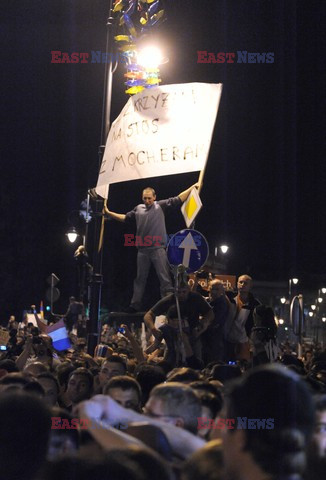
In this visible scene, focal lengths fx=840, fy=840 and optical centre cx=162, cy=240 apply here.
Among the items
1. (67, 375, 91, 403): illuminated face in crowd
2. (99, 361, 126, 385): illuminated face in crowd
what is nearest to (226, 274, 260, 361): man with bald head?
(99, 361, 126, 385): illuminated face in crowd

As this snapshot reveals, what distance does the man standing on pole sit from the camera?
10891mm

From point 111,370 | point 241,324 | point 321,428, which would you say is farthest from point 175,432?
point 241,324

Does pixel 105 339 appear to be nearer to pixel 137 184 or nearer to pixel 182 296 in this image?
pixel 182 296

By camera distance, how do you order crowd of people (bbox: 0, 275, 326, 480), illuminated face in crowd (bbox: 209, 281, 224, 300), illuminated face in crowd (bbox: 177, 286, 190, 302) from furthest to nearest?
illuminated face in crowd (bbox: 209, 281, 224, 300)
illuminated face in crowd (bbox: 177, 286, 190, 302)
crowd of people (bbox: 0, 275, 326, 480)

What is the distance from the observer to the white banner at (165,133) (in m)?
10.3

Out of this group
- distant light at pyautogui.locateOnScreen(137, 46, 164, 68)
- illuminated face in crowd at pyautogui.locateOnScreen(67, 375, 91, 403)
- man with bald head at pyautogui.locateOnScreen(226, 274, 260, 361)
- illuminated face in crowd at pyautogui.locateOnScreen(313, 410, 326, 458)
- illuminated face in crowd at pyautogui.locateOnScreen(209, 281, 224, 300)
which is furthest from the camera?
distant light at pyautogui.locateOnScreen(137, 46, 164, 68)

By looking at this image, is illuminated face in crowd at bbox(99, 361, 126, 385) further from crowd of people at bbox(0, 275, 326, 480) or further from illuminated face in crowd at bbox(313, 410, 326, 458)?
illuminated face in crowd at bbox(313, 410, 326, 458)

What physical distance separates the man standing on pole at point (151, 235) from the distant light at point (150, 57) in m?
1.71

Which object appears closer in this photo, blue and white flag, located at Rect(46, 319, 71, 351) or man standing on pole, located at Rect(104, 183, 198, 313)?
man standing on pole, located at Rect(104, 183, 198, 313)

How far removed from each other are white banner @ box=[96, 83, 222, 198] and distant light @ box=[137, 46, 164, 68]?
2.17ft

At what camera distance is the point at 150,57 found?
11164mm

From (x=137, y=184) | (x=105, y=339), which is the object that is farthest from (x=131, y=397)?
(x=137, y=184)

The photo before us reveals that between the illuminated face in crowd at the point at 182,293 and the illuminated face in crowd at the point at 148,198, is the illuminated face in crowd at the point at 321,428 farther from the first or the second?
the illuminated face in crowd at the point at 148,198

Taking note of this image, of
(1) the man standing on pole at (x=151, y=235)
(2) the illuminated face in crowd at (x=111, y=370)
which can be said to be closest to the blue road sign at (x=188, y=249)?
(1) the man standing on pole at (x=151, y=235)
